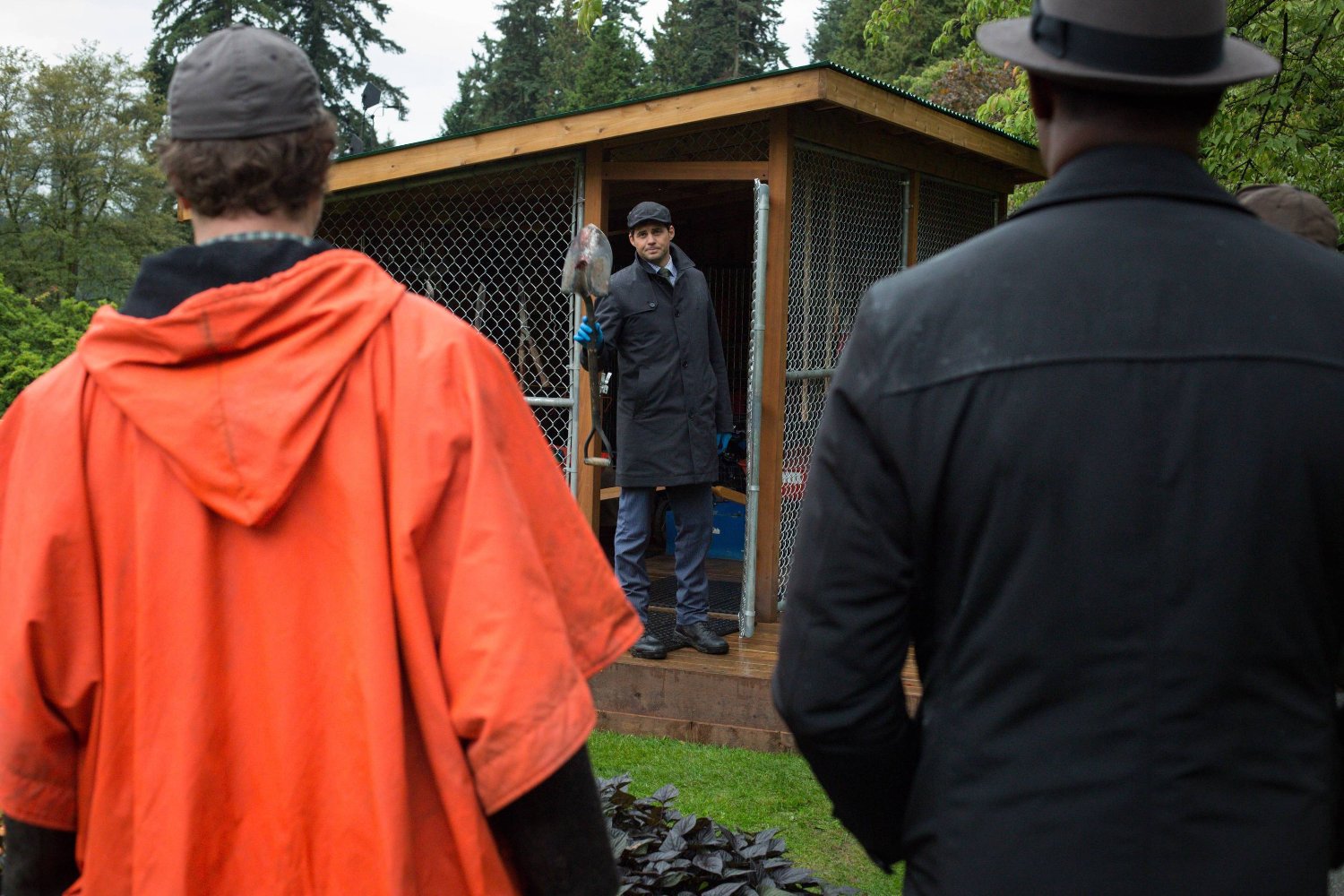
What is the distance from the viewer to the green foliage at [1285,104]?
8.77m

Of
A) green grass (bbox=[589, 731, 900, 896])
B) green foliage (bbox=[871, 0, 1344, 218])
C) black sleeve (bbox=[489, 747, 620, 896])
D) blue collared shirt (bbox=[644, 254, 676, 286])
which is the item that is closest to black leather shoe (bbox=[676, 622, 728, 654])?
green grass (bbox=[589, 731, 900, 896])

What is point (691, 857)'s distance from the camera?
3525mm

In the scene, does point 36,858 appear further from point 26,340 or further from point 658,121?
point 26,340

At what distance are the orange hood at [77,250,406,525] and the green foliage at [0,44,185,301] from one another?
2753 cm

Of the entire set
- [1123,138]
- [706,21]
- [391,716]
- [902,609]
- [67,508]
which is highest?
[706,21]

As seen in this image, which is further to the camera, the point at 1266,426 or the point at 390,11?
the point at 390,11

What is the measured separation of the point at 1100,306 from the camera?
1.49 metres

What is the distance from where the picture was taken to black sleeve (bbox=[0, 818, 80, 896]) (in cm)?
173

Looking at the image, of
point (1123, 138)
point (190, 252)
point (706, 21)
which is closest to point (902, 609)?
point (1123, 138)

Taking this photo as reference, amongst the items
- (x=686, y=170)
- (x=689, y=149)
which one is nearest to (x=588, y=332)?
(x=686, y=170)

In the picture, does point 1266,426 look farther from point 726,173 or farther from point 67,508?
point 726,173

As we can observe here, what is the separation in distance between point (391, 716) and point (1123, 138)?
1144mm

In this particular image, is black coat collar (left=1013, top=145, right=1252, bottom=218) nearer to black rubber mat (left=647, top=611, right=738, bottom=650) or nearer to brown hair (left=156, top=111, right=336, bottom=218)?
brown hair (left=156, top=111, right=336, bottom=218)

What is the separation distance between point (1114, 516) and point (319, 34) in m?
Result: 42.1
